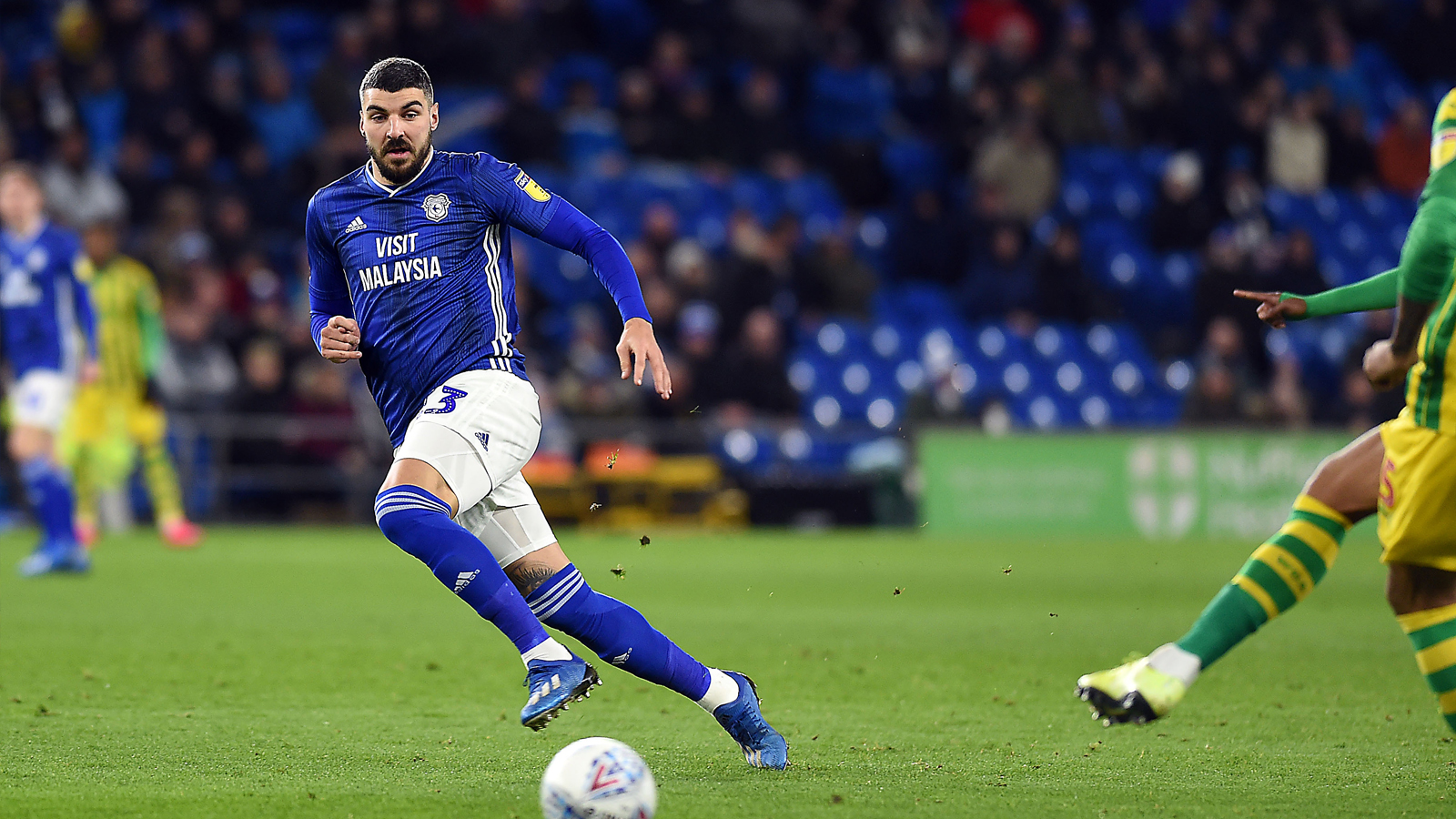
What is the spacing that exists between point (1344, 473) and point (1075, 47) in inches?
676

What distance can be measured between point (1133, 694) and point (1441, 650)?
0.92m

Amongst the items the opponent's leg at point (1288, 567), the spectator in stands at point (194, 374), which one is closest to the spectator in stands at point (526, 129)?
the spectator in stands at point (194, 374)

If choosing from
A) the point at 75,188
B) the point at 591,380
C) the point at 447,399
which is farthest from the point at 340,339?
the point at 75,188

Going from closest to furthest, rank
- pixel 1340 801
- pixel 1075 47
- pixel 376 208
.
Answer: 1. pixel 1340 801
2. pixel 376 208
3. pixel 1075 47

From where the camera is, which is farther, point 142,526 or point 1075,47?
point 1075,47

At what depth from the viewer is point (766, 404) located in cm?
1645

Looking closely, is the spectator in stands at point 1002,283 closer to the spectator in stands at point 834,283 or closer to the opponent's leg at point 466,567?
the spectator in stands at point 834,283

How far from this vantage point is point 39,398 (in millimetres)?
10742

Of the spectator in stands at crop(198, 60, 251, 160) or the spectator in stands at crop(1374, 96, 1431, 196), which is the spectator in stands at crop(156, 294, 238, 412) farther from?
the spectator in stands at crop(1374, 96, 1431, 196)

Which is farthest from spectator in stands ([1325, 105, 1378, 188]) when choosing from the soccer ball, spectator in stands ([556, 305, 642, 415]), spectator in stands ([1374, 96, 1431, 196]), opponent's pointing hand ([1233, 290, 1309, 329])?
the soccer ball

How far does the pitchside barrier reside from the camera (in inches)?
620

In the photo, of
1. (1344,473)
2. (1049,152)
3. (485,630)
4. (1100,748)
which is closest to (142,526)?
(485,630)

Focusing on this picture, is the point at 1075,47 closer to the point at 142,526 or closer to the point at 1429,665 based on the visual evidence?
the point at 142,526

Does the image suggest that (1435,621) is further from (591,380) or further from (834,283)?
(834,283)
